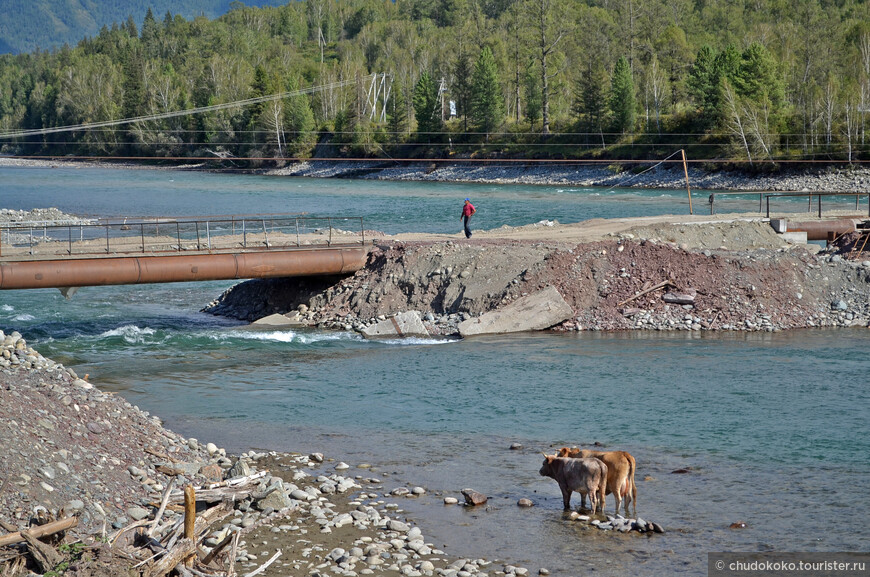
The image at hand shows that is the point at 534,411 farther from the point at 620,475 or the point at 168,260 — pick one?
the point at 168,260

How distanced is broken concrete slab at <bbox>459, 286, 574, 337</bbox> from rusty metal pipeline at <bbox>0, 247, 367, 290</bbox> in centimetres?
614

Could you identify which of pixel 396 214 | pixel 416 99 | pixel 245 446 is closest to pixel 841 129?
pixel 396 214

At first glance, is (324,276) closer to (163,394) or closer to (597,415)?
(163,394)

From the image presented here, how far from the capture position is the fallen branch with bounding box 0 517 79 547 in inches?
401

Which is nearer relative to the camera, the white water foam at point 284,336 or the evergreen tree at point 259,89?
the white water foam at point 284,336

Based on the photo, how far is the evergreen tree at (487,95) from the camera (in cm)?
12644

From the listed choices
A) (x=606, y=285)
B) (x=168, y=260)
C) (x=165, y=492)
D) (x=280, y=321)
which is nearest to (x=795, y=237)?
(x=606, y=285)

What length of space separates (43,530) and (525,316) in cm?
2085

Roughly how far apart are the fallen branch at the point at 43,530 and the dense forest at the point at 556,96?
7658 cm

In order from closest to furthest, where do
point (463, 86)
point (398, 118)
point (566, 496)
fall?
point (566, 496), point (463, 86), point (398, 118)

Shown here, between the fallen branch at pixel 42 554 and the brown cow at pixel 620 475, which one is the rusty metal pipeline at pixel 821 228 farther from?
the fallen branch at pixel 42 554

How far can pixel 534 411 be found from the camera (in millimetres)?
21062

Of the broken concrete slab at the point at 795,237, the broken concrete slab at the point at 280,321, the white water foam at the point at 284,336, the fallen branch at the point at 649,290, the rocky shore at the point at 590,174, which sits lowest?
the white water foam at the point at 284,336

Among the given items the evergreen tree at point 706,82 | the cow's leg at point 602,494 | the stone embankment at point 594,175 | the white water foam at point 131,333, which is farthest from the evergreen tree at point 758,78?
the cow's leg at point 602,494
